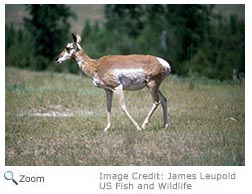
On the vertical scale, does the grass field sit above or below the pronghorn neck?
below

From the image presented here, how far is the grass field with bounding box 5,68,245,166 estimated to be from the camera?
929 cm

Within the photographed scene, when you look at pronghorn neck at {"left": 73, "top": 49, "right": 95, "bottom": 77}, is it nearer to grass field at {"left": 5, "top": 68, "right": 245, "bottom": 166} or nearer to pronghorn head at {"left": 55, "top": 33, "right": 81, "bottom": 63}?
pronghorn head at {"left": 55, "top": 33, "right": 81, "bottom": 63}

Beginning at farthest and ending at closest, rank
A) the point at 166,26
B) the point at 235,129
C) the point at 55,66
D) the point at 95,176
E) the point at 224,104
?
the point at 166,26 < the point at 55,66 < the point at 224,104 < the point at 235,129 < the point at 95,176

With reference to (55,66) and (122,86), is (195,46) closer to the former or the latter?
(55,66)

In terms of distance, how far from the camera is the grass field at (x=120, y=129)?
929 cm

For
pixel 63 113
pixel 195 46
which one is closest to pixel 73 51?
pixel 63 113

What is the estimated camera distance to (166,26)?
24.0 m

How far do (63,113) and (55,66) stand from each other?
9.51m

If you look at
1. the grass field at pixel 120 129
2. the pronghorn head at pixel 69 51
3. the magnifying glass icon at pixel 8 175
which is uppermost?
the pronghorn head at pixel 69 51

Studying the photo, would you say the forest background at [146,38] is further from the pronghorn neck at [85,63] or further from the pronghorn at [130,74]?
the pronghorn neck at [85,63]

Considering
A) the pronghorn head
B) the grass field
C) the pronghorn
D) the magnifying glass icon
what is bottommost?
the magnifying glass icon

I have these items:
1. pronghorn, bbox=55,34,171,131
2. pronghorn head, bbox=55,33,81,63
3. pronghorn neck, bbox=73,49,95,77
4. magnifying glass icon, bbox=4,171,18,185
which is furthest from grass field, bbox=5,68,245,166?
pronghorn head, bbox=55,33,81,63

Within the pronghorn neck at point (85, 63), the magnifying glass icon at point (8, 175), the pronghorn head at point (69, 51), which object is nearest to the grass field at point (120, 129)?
the magnifying glass icon at point (8, 175)

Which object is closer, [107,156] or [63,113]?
[107,156]
